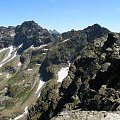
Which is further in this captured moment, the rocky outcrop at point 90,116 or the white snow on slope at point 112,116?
the rocky outcrop at point 90,116

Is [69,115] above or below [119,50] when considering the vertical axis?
below

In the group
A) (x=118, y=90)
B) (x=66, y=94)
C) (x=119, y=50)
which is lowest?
(x=66, y=94)

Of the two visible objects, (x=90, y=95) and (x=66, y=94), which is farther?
(x=66, y=94)

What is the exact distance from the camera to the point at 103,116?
43.8m

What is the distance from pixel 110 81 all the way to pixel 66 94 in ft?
330

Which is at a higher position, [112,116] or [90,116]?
[90,116]

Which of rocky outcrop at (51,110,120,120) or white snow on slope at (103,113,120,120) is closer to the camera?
white snow on slope at (103,113,120,120)

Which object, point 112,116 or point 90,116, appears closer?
point 112,116

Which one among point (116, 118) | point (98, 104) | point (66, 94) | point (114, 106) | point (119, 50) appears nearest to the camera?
point (116, 118)

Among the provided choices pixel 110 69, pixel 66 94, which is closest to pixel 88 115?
pixel 110 69

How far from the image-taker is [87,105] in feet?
225

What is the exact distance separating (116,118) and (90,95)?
37514mm

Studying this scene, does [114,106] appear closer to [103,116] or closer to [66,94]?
[103,116]

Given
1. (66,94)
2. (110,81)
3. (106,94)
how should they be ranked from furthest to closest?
(66,94), (110,81), (106,94)
